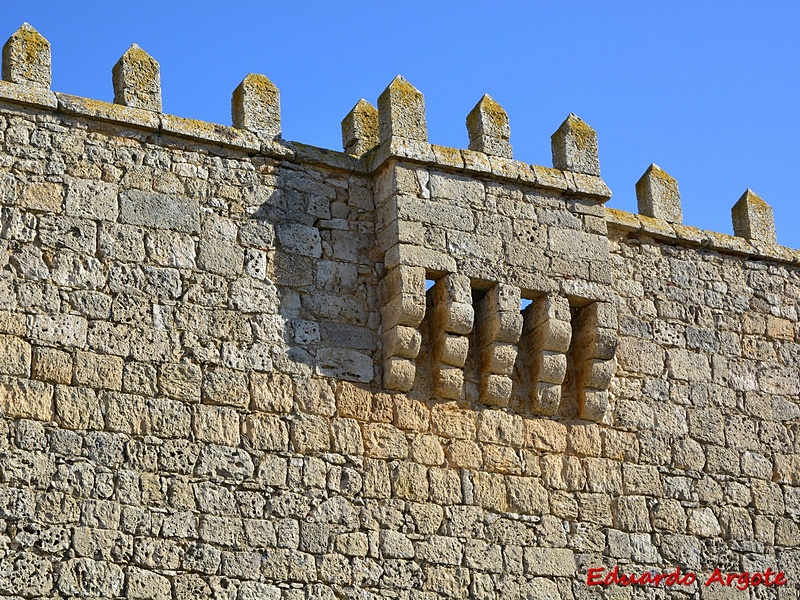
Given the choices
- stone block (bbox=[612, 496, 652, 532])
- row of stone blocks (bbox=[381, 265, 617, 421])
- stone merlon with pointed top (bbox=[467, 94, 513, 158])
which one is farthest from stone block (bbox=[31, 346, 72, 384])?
stone block (bbox=[612, 496, 652, 532])

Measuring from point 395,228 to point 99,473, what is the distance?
2.51 metres

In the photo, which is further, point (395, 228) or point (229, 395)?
point (395, 228)

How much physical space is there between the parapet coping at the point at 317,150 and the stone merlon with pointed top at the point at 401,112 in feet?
0.32

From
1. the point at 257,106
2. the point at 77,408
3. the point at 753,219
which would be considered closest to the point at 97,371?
the point at 77,408

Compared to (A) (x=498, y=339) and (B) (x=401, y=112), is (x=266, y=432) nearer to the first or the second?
(A) (x=498, y=339)

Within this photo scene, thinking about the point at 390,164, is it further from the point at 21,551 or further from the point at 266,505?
the point at 21,551

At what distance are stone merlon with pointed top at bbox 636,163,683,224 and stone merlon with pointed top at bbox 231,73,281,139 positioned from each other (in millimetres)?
2979

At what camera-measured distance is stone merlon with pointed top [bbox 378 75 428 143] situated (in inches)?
410

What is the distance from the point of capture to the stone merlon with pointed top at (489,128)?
10703 mm

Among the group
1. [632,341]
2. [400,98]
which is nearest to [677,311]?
[632,341]

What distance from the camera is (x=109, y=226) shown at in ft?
31.1

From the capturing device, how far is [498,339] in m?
10.2
